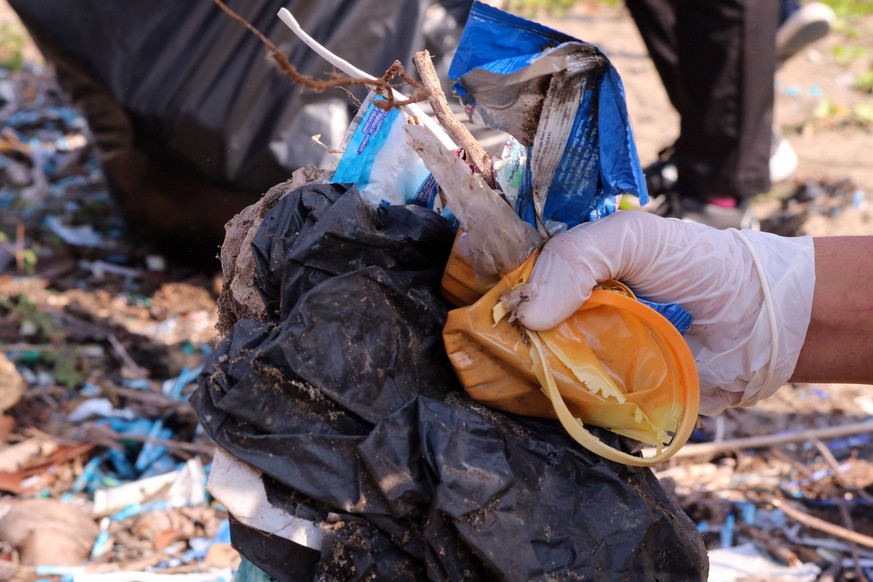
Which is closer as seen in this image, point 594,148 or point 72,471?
point 594,148

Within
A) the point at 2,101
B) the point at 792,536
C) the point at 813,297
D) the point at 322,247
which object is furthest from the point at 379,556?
the point at 2,101

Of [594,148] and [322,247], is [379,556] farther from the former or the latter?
[594,148]

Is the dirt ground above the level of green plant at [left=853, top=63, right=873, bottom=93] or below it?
below

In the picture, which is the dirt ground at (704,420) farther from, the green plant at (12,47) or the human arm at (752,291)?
the green plant at (12,47)

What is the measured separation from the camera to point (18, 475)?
2.33m

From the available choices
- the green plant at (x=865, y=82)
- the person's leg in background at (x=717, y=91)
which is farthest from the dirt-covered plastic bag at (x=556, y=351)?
the green plant at (x=865, y=82)

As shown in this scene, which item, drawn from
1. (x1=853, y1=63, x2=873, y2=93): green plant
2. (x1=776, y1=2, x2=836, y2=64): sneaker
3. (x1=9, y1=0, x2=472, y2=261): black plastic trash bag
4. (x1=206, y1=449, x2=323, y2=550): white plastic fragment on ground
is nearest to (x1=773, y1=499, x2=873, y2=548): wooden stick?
(x1=206, y1=449, x2=323, y2=550): white plastic fragment on ground

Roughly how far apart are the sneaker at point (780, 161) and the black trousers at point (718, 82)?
82 cm

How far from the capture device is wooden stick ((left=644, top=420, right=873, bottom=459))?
246 centimetres

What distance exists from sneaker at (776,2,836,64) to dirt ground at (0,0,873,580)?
61 centimetres

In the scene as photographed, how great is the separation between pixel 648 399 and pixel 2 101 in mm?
4641

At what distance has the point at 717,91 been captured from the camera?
9.93ft

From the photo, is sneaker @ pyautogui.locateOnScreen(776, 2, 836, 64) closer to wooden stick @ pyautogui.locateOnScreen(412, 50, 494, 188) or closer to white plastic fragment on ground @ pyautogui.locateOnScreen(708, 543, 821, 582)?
white plastic fragment on ground @ pyautogui.locateOnScreen(708, 543, 821, 582)

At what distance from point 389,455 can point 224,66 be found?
1.80m
